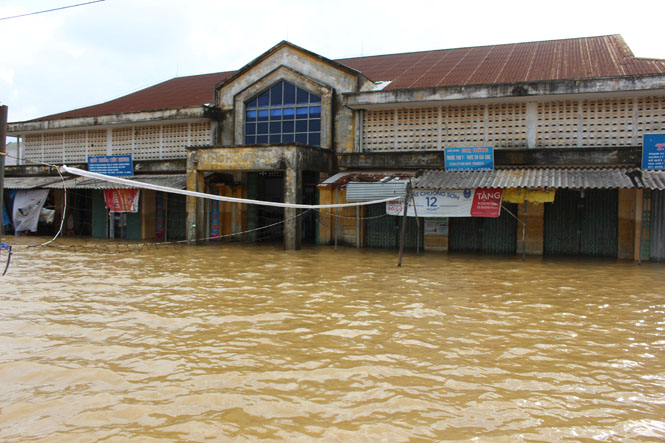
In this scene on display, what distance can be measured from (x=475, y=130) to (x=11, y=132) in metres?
21.3

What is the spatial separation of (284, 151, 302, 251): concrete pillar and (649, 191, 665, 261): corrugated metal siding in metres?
10.2

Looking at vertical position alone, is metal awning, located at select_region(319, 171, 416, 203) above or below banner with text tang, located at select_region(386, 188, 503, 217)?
above

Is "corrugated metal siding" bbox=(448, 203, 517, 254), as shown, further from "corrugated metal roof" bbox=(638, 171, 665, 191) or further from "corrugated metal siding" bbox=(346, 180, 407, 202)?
"corrugated metal roof" bbox=(638, 171, 665, 191)

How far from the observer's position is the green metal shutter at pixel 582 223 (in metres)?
15.4

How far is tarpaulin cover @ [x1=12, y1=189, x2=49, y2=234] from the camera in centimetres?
2258

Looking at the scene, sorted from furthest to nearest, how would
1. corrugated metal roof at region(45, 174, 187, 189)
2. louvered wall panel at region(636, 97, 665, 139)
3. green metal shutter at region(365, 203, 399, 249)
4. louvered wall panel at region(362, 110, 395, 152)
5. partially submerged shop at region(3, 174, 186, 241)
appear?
1. partially submerged shop at region(3, 174, 186, 241)
2. corrugated metal roof at region(45, 174, 187, 189)
3. green metal shutter at region(365, 203, 399, 249)
4. louvered wall panel at region(362, 110, 395, 152)
5. louvered wall panel at region(636, 97, 665, 139)

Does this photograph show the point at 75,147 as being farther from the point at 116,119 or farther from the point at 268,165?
the point at 268,165

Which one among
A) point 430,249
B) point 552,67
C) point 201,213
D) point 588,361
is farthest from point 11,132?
point 588,361

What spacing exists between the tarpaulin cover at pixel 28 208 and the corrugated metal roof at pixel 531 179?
54.7 feet

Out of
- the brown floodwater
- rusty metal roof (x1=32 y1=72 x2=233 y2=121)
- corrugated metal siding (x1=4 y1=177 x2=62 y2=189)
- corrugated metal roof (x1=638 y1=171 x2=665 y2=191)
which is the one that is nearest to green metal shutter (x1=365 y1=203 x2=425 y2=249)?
corrugated metal roof (x1=638 y1=171 x2=665 y2=191)

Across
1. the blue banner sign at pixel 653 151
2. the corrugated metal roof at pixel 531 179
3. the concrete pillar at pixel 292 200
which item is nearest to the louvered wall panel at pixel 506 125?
the corrugated metal roof at pixel 531 179

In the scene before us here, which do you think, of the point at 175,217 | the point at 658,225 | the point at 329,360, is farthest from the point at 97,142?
the point at 658,225

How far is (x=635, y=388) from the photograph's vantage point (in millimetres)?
4582

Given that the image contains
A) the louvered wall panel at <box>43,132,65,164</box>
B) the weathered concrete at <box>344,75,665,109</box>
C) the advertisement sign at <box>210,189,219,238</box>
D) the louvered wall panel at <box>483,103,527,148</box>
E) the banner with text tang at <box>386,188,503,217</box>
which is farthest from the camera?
the louvered wall panel at <box>43,132,65,164</box>
